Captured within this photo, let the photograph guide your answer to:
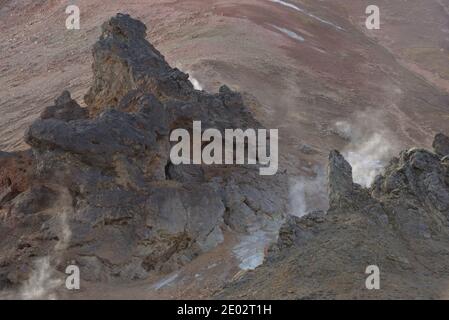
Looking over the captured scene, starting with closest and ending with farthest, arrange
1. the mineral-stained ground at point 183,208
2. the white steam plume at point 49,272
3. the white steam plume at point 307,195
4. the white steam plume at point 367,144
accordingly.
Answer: the mineral-stained ground at point 183,208, the white steam plume at point 49,272, the white steam plume at point 307,195, the white steam plume at point 367,144

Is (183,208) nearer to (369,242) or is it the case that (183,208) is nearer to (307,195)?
(369,242)

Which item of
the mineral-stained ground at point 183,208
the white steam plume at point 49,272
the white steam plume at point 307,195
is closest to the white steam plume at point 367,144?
the mineral-stained ground at point 183,208

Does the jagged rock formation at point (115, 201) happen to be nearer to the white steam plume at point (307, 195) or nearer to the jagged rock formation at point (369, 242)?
the white steam plume at point (307, 195)

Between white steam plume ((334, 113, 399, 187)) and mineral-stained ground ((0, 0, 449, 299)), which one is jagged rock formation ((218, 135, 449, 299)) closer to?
mineral-stained ground ((0, 0, 449, 299))

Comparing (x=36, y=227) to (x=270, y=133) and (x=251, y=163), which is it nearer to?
(x=251, y=163)

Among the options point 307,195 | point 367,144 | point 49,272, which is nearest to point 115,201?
point 49,272

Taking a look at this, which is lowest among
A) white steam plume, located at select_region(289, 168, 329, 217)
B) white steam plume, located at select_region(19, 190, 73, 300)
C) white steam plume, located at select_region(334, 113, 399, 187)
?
white steam plume, located at select_region(334, 113, 399, 187)

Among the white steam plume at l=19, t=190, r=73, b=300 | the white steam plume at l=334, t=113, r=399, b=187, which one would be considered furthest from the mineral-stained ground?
the white steam plume at l=334, t=113, r=399, b=187
